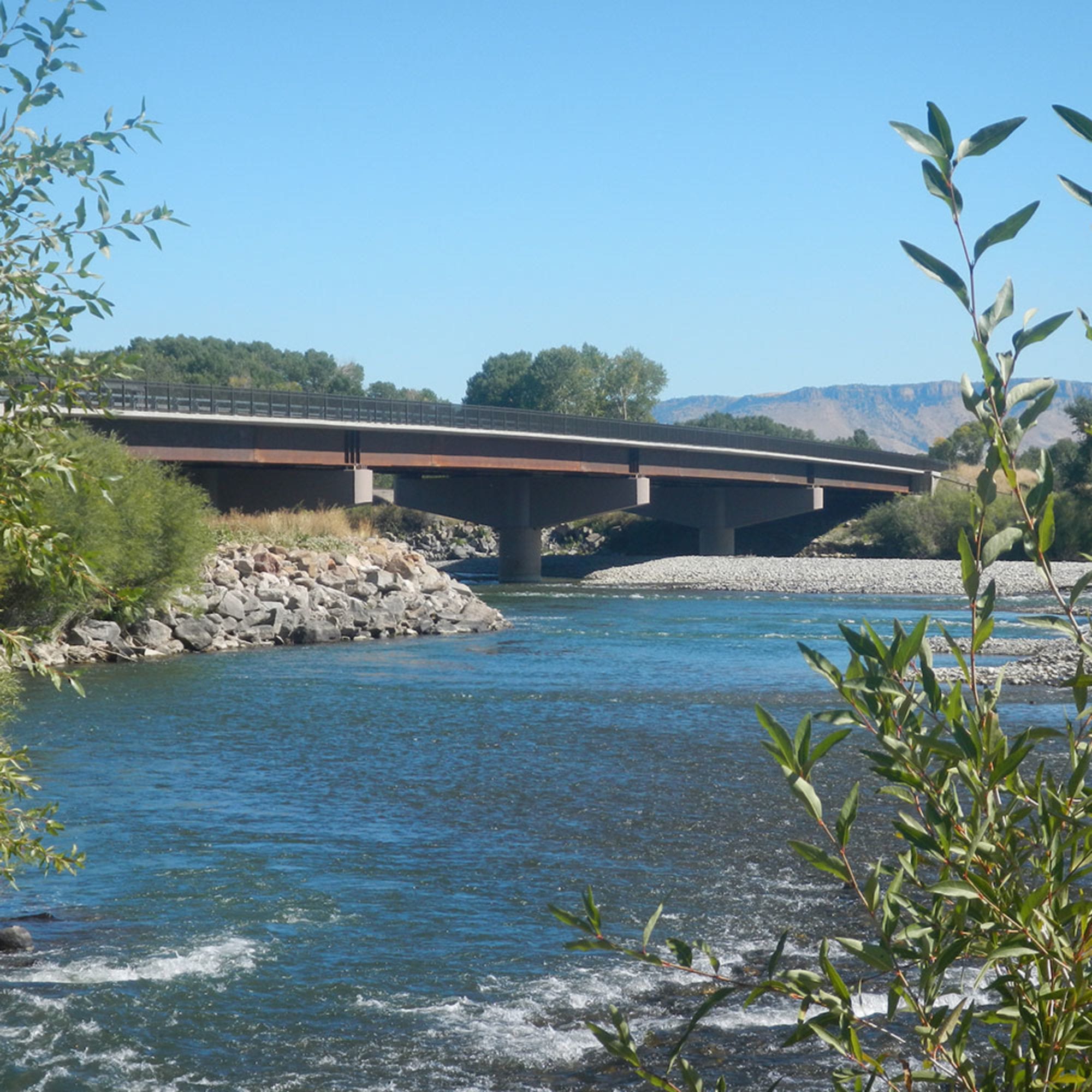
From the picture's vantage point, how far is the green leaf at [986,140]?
2443 millimetres

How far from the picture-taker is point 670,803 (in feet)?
52.7

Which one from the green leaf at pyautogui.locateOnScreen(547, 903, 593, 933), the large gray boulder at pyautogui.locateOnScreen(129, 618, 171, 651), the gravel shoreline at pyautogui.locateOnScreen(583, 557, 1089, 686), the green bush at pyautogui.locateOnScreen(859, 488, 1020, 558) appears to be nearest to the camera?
the green leaf at pyautogui.locateOnScreen(547, 903, 593, 933)

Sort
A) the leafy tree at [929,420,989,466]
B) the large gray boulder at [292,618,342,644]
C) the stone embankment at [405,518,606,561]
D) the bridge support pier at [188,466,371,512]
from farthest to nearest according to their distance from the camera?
the leafy tree at [929,420,989,466], the stone embankment at [405,518,606,561], the bridge support pier at [188,466,371,512], the large gray boulder at [292,618,342,644]

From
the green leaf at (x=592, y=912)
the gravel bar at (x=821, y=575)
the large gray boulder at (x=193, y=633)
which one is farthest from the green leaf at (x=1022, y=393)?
the gravel bar at (x=821, y=575)

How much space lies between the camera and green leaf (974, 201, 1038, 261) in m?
2.45

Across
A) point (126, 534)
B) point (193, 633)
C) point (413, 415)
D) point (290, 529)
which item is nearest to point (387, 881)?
point (126, 534)

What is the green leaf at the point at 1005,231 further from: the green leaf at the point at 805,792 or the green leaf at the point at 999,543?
the green leaf at the point at 805,792

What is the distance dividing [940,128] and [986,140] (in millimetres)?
92

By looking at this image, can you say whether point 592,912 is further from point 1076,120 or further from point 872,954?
point 1076,120

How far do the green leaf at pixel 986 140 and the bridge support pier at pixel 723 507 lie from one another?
246 ft

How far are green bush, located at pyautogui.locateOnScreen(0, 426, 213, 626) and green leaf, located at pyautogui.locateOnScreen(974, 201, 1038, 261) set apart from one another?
2435cm

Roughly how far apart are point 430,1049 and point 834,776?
9.70 m

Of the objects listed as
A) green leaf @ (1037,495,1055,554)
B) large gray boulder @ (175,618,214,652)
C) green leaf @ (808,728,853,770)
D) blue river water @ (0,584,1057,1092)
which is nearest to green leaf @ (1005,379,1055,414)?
green leaf @ (1037,495,1055,554)

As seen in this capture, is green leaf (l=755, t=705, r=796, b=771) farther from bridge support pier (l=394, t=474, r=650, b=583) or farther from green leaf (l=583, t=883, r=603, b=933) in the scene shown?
bridge support pier (l=394, t=474, r=650, b=583)
